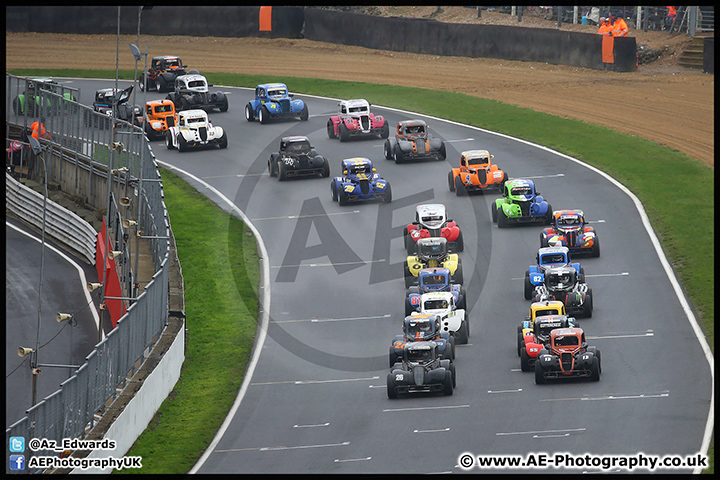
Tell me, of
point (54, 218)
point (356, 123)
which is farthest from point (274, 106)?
point (54, 218)

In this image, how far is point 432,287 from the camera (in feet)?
115

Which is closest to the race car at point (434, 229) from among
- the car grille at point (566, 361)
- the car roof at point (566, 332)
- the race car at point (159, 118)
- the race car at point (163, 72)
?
the car roof at point (566, 332)

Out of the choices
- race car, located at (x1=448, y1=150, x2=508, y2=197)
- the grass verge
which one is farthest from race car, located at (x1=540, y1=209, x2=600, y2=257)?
race car, located at (x1=448, y1=150, x2=508, y2=197)

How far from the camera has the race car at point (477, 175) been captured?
153ft

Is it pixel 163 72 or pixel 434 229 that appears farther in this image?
pixel 163 72

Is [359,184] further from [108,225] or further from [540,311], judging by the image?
[108,225]

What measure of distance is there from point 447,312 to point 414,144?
1970 cm

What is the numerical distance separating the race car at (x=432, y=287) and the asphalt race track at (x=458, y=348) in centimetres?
105

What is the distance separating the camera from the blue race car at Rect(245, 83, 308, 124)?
194ft

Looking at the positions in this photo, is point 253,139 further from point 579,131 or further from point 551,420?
point 551,420

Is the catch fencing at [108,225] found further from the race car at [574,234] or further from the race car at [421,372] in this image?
the race car at [574,234]

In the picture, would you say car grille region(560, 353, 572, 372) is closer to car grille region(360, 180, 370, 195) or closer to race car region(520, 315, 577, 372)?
race car region(520, 315, 577, 372)

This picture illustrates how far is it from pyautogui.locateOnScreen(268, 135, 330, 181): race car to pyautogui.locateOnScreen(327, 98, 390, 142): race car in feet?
17.4

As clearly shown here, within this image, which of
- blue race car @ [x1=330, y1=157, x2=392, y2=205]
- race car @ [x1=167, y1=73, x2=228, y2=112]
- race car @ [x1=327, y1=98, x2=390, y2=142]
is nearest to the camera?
blue race car @ [x1=330, y1=157, x2=392, y2=205]
